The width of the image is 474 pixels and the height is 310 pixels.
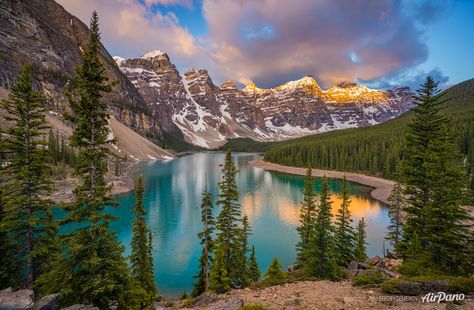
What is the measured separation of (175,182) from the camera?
9369 cm

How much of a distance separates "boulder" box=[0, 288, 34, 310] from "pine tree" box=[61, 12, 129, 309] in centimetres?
142

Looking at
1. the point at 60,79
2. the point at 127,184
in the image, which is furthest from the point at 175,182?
the point at 60,79

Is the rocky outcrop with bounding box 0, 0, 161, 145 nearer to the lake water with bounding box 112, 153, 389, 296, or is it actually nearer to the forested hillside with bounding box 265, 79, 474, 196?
the lake water with bounding box 112, 153, 389, 296

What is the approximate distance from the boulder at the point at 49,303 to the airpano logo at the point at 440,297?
1544 centimetres

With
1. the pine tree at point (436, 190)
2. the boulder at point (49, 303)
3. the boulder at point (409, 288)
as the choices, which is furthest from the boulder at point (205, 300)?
the pine tree at point (436, 190)

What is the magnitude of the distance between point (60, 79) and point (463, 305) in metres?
207

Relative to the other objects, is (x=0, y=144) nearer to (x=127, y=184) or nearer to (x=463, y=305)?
(x=463, y=305)

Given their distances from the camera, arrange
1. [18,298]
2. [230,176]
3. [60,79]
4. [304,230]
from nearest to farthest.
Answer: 1. [18,298]
2. [230,176]
3. [304,230]
4. [60,79]

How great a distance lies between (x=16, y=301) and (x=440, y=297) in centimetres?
1684

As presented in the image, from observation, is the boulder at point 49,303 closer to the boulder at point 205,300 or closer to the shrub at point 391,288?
the boulder at point 205,300

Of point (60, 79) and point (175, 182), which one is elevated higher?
point (60, 79)

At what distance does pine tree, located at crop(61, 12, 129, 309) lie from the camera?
12.6 m

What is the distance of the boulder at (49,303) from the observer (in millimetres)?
11245

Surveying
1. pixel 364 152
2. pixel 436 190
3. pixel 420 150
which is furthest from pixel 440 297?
pixel 364 152
